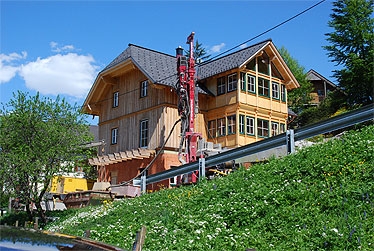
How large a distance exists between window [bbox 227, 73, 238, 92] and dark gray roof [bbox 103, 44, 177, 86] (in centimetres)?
343

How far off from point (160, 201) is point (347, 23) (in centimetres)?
3375

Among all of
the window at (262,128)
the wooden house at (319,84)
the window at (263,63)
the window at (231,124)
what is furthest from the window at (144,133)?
the wooden house at (319,84)

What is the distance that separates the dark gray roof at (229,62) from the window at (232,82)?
23.6 inches

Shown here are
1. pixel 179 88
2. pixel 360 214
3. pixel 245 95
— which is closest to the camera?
pixel 360 214

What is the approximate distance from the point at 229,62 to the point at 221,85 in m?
1.59

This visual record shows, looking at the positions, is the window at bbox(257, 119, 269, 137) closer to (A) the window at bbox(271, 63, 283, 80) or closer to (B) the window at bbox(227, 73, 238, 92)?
(B) the window at bbox(227, 73, 238, 92)

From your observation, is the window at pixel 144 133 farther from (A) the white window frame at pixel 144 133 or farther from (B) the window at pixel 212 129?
(B) the window at pixel 212 129

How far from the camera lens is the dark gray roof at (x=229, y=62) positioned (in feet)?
94.5

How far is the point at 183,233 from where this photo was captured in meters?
8.98

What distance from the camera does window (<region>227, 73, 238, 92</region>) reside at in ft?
94.6

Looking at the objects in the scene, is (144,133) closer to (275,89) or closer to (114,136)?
(114,136)

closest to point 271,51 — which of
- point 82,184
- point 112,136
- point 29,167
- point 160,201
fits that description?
point 112,136

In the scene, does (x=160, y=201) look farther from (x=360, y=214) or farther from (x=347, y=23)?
(x=347, y=23)

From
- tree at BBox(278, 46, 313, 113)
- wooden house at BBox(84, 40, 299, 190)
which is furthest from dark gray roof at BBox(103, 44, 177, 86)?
tree at BBox(278, 46, 313, 113)
